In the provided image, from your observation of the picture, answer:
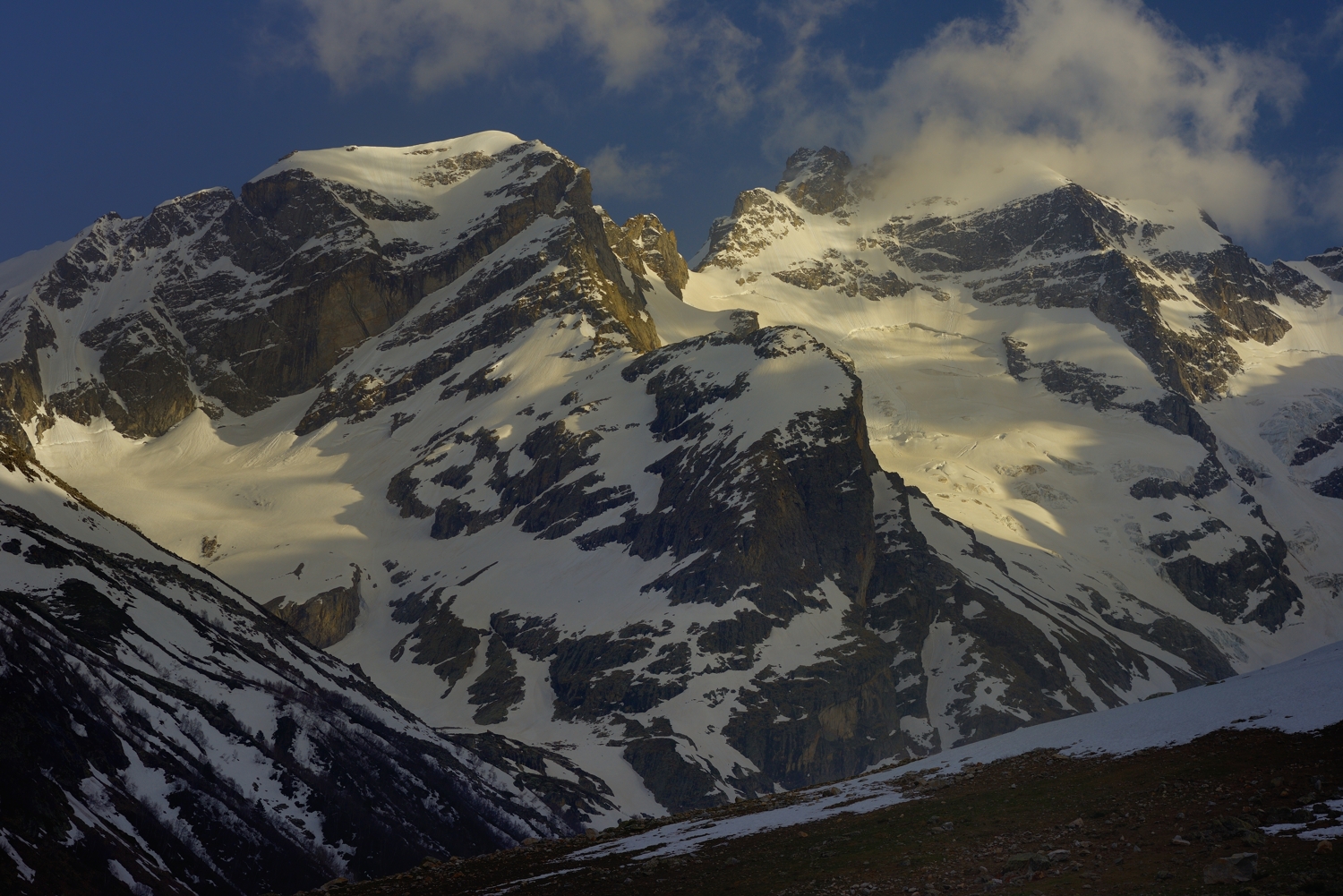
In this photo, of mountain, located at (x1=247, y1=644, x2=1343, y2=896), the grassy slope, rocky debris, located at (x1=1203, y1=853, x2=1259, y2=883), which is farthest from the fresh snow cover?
rocky debris, located at (x1=1203, y1=853, x2=1259, y2=883)

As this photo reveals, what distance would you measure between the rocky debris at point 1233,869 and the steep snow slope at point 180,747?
135 ft

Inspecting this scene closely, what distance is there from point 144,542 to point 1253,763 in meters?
126

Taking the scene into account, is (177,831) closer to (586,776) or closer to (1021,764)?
(1021,764)

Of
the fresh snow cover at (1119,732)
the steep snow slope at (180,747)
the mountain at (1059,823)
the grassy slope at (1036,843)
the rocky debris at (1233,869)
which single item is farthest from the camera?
the steep snow slope at (180,747)

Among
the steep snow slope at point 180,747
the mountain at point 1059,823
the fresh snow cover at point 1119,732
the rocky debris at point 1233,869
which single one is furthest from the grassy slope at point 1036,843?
the steep snow slope at point 180,747

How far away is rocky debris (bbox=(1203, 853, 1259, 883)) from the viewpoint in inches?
1191

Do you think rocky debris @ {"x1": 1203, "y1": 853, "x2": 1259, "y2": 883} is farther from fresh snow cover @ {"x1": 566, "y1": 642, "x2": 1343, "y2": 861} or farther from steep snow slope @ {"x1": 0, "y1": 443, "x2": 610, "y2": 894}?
steep snow slope @ {"x1": 0, "y1": 443, "x2": 610, "y2": 894}

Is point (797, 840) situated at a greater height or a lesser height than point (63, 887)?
lesser

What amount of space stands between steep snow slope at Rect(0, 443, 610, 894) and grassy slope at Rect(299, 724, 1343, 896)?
18151mm

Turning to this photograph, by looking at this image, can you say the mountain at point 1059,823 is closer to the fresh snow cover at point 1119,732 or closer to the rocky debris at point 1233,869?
the rocky debris at point 1233,869

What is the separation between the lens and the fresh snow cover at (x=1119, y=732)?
4969 centimetres

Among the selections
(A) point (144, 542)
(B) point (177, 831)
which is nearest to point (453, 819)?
(B) point (177, 831)

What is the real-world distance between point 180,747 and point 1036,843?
6205 cm

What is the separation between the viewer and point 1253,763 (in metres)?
42.5
